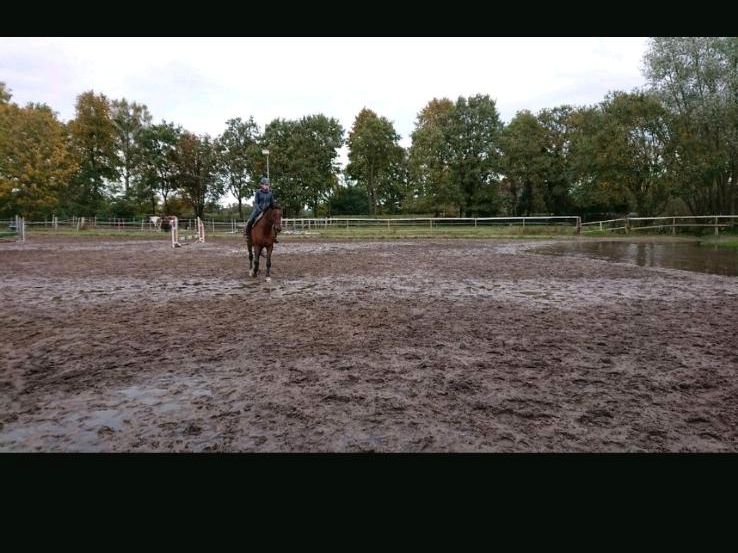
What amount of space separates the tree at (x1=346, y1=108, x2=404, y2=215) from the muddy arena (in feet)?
165

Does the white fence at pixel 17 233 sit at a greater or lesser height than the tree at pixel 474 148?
lesser

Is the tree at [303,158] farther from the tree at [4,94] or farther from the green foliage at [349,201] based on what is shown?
the tree at [4,94]

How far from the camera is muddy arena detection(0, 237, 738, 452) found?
9.45 feet

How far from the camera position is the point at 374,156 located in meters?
57.0

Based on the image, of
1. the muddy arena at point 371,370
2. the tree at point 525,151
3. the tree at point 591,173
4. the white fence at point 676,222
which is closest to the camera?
the muddy arena at point 371,370

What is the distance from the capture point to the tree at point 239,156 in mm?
56469

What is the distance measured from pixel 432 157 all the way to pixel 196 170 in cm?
3114

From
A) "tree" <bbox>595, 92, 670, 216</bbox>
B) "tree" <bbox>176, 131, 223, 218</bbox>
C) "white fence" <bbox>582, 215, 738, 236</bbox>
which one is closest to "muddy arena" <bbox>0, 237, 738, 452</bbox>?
"white fence" <bbox>582, 215, 738, 236</bbox>

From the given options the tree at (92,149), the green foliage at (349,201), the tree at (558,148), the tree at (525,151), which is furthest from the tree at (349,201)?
the tree at (92,149)

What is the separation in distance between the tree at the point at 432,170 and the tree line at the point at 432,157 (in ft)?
0.49

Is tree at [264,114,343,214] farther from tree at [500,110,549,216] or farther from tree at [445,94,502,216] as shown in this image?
tree at [500,110,549,216]
